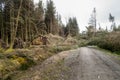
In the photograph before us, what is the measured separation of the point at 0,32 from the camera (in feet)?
180

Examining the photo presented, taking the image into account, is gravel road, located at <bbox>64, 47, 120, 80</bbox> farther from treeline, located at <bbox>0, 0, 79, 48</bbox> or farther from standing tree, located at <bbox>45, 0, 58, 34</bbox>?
standing tree, located at <bbox>45, 0, 58, 34</bbox>

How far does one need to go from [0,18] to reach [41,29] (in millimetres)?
24006

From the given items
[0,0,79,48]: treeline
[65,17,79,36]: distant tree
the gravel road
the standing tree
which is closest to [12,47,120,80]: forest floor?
the gravel road

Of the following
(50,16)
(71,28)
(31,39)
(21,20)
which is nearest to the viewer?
(21,20)

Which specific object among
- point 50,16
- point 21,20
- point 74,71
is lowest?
point 74,71

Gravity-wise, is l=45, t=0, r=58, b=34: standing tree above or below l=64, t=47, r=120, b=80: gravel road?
above

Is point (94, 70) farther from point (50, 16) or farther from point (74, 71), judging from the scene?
point (50, 16)

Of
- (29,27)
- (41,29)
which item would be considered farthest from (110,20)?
(29,27)

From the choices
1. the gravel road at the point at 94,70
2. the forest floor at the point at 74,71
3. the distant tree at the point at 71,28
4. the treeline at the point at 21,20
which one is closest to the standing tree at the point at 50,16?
the treeline at the point at 21,20

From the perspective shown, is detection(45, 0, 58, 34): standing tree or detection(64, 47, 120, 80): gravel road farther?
detection(45, 0, 58, 34): standing tree

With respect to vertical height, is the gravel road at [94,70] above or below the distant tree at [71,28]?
below

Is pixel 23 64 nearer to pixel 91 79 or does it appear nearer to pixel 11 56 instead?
pixel 11 56

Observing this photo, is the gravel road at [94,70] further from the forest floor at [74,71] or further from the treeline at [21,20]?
the treeline at [21,20]

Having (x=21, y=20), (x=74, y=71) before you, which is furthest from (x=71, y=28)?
(x=74, y=71)
